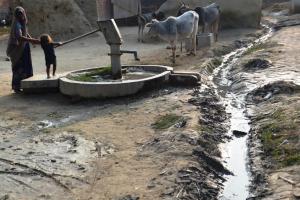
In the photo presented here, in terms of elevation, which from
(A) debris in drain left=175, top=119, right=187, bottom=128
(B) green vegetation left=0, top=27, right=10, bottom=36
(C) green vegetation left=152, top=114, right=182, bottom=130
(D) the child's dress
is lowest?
(C) green vegetation left=152, top=114, right=182, bottom=130

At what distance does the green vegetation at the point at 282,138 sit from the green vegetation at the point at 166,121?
1212 mm

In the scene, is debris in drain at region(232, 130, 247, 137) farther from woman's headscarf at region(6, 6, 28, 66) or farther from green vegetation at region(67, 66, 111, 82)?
woman's headscarf at region(6, 6, 28, 66)

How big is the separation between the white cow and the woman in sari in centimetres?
364

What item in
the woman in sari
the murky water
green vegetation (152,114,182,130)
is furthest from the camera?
the woman in sari

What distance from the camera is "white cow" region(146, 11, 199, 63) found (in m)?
12.3

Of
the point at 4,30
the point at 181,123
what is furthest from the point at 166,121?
the point at 4,30

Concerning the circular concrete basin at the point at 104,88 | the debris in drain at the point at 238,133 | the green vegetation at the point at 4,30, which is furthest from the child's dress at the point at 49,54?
the green vegetation at the point at 4,30

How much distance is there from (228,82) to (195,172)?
18.0 feet

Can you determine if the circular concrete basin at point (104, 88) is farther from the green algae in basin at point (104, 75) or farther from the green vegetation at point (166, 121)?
the green vegetation at point (166, 121)

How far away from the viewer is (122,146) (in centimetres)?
640

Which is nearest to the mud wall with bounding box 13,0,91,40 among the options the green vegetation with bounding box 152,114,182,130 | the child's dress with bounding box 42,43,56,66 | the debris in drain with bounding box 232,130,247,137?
the child's dress with bounding box 42,43,56,66

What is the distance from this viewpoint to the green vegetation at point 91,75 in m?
9.70

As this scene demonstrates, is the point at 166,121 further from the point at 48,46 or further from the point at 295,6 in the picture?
the point at 295,6

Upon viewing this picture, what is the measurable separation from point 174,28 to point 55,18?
8.15 m
